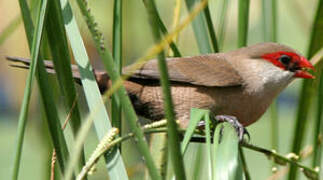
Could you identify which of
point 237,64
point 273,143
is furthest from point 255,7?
point 273,143

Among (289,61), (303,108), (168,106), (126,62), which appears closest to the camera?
(168,106)

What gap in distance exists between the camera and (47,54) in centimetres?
203

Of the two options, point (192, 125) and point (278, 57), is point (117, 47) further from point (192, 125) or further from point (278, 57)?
point (278, 57)

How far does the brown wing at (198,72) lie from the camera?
2689 mm

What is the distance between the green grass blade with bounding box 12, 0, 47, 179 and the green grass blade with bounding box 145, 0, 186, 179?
1.29ft

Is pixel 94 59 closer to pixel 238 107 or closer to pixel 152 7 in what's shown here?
pixel 238 107

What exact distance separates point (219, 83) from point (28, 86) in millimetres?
1339

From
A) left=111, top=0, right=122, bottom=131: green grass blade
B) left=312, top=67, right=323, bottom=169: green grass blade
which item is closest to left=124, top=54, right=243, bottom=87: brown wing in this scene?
left=312, top=67, right=323, bottom=169: green grass blade

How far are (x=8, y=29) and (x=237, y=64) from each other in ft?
4.60

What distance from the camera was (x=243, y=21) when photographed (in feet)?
6.95

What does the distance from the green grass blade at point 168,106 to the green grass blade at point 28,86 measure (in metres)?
0.39

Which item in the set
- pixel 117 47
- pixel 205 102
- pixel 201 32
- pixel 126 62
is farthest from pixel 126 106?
pixel 126 62

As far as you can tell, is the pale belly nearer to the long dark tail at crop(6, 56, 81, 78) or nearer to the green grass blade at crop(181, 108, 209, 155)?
the long dark tail at crop(6, 56, 81, 78)

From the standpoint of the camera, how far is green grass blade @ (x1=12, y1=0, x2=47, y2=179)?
1464 millimetres
